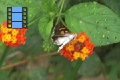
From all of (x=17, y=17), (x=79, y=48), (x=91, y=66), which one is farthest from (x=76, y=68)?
(x=91, y=66)

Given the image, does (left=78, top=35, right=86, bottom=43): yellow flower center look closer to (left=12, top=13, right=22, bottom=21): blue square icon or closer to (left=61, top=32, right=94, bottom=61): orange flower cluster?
(left=61, top=32, right=94, bottom=61): orange flower cluster

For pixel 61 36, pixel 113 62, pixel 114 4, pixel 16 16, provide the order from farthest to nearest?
pixel 113 62
pixel 114 4
pixel 16 16
pixel 61 36

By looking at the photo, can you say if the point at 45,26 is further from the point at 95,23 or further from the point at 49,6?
the point at 95,23

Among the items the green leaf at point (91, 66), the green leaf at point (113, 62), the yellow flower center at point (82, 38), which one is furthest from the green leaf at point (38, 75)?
the yellow flower center at point (82, 38)

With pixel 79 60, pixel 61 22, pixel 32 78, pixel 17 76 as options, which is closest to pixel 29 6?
pixel 61 22

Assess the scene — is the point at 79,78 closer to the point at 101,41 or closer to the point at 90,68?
the point at 90,68
